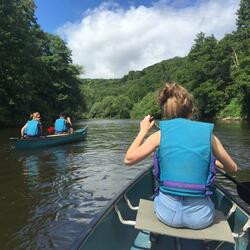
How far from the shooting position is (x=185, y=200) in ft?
11.6

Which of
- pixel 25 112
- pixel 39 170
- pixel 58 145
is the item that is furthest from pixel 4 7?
pixel 39 170

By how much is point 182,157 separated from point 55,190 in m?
6.29

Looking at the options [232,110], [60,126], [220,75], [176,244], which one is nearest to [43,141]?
[60,126]

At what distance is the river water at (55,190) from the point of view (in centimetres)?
647

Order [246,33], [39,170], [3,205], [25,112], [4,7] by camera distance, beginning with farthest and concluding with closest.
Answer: [246,33] < [25,112] < [4,7] < [39,170] < [3,205]

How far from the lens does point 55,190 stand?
934cm

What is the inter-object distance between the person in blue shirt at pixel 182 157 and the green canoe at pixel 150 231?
0.12 meters

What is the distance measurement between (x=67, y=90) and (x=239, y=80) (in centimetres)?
2388

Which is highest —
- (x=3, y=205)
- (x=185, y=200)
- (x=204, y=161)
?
(x=204, y=161)

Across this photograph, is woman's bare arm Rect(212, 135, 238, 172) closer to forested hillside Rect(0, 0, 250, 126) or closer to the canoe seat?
the canoe seat

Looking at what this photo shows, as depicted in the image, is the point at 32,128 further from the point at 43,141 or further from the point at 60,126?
the point at 60,126

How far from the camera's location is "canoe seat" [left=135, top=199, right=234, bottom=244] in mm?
3564

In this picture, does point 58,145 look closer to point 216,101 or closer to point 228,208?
point 228,208

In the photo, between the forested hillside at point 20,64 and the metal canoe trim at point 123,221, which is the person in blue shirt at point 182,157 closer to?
the metal canoe trim at point 123,221
